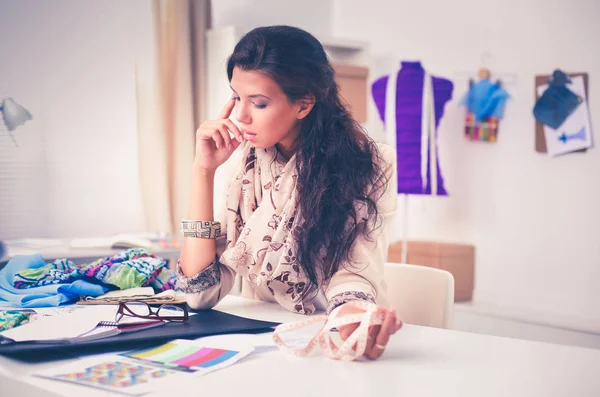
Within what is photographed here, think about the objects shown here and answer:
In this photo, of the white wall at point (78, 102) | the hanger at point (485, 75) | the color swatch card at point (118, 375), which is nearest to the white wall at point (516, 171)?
the hanger at point (485, 75)

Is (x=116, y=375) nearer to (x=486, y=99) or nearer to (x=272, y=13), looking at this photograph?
(x=486, y=99)

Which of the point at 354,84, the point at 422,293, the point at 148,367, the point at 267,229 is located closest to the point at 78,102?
the point at 354,84

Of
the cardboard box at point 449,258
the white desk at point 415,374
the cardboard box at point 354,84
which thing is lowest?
the cardboard box at point 449,258

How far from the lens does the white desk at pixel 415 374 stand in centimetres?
83

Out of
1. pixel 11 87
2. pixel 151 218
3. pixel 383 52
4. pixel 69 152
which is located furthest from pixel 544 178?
pixel 11 87

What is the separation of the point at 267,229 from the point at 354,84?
2.50 m

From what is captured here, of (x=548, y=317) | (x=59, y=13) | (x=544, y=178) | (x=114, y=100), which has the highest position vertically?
(x=59, y=13)

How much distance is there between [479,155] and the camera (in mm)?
3779

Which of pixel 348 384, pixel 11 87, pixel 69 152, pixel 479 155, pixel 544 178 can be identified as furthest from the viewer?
pixel 479 155

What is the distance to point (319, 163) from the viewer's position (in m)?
1.38

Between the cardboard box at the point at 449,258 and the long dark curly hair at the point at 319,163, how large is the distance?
2300 millimetres

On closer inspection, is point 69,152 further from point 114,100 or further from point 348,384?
point 348,384

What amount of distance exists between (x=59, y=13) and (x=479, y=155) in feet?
7.99

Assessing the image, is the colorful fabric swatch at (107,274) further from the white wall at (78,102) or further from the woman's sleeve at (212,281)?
the white wall at (78,102)
